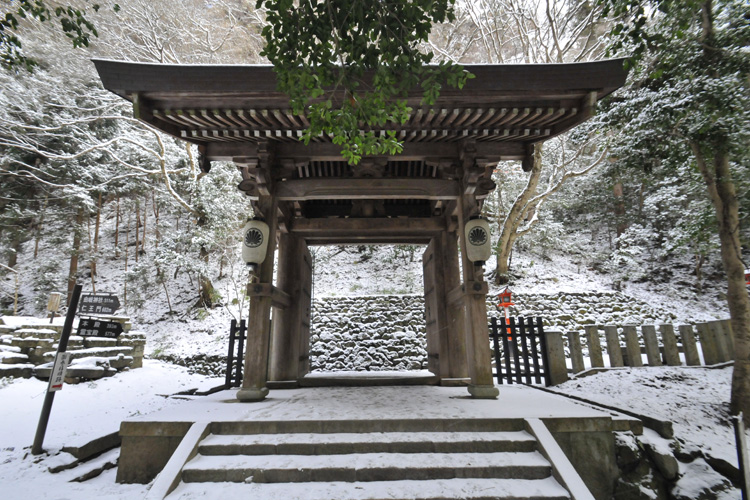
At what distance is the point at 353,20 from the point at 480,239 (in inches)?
119

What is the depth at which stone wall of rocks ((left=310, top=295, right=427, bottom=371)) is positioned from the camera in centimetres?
1079

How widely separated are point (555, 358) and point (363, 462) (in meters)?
4.66

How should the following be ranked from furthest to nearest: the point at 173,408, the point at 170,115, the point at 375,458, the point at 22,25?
the point at 22,25 → the point at 170,115 → the point at 173,408 → the point at 375,458

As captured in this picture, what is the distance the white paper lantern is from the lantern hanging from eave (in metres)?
2.71

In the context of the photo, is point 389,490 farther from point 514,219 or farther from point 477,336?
point 514,219

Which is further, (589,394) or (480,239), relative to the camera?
(589,394)

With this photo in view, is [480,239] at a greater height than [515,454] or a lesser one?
greater

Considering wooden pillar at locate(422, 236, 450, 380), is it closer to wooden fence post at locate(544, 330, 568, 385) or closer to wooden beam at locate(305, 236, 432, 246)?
wooden beam at locate(305, 236, 432, 246)

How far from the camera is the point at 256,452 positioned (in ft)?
9.92

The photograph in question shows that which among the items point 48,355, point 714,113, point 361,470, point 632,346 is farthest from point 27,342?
point 714,113

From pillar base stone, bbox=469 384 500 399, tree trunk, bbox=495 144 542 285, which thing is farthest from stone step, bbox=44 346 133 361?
tree trunk, bbox=495 144 542 285

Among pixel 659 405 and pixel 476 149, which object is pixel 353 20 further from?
pixel 659 405

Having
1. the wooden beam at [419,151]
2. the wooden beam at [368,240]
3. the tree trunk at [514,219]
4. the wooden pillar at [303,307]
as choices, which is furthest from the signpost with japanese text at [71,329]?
the tree trunk at [514,219]

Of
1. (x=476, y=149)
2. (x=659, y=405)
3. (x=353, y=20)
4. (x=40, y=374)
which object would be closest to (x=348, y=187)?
(x=476, y=149)
